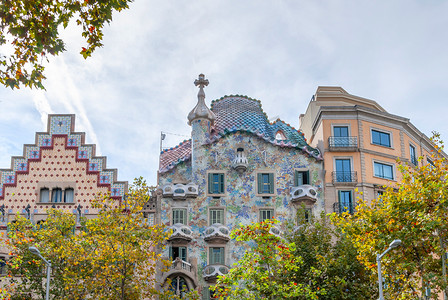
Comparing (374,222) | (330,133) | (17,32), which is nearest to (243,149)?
(330,133)

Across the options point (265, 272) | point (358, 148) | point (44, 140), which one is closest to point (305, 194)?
point (358, 148)

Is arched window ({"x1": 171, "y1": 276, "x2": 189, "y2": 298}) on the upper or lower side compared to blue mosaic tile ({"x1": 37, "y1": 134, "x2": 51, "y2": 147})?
lower

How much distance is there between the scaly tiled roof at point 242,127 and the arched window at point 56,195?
634cm

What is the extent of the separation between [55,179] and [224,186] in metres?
10.4

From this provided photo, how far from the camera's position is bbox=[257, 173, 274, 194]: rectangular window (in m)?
37.1

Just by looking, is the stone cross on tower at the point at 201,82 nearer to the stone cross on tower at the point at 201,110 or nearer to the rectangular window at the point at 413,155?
the stone cross on tower at the point at 201,110

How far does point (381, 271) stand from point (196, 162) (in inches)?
627

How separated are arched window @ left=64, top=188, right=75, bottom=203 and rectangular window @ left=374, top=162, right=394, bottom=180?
18.9m

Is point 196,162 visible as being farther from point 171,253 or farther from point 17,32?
point 17,32

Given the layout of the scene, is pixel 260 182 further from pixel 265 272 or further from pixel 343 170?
pixel 265 272

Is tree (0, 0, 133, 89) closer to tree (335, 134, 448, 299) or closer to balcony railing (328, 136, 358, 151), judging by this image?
tree (335, 134, 448, 299)

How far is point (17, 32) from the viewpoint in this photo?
14.3 meters

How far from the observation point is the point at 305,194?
118 feet

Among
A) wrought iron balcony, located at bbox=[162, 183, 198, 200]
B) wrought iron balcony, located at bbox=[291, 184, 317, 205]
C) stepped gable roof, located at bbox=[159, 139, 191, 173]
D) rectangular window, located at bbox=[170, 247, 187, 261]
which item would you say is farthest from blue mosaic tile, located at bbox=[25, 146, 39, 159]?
wrought iron balcony, located at bbox=[291, 184, 317, 205]
